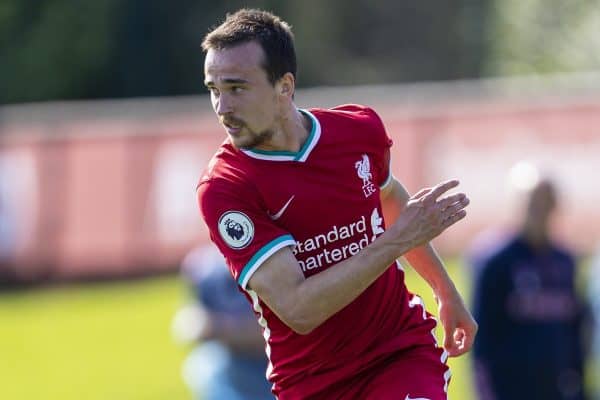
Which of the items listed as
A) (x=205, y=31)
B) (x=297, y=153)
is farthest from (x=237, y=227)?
(x=205, y=31)

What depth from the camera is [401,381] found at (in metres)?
5.54

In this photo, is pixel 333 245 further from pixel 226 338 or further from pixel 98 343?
pixel 98 343

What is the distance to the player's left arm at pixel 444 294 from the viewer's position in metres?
5.96

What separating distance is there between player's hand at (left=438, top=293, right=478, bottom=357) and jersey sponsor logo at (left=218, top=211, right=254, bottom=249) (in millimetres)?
1058

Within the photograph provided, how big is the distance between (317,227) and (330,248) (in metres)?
0.10

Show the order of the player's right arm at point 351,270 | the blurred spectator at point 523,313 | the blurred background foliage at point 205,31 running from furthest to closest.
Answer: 1. the blurred background foliage at point 205,31
2. the blurred spectator at point 523,313
3. the player's right arm at point 351,270

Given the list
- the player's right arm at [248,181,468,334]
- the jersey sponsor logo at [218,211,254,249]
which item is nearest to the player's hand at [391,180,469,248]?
the player's right arm at [248,181,468,334]

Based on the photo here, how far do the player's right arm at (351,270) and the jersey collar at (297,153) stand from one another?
0.43 meters

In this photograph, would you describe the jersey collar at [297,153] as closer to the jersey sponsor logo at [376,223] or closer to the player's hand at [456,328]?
the jersey sponsor logo at [376,223]

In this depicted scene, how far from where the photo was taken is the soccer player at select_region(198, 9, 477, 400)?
5262 mm

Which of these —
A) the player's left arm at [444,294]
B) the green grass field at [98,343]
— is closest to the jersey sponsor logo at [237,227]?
the player's left arm at [444,294]

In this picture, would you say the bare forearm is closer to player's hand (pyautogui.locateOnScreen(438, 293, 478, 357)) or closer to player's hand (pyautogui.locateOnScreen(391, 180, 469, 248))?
player's hand (pyautogui.locateOnScreen(438, 293, 478, 357))

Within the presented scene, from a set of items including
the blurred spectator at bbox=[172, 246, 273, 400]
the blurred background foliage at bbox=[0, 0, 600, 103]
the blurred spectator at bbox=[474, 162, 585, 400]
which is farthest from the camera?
the blurred background foliage at bbox=[0, 0, 600, 103]

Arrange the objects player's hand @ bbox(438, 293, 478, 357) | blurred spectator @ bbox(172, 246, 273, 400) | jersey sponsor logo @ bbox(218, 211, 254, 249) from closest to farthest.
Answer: jersey sponsor logo @ bbox(218, 211, 254, 249) → player's hand @ bbox(438, 293, 478, 357) → blurred spectator @ bbox(172, 246, 273, 400)
